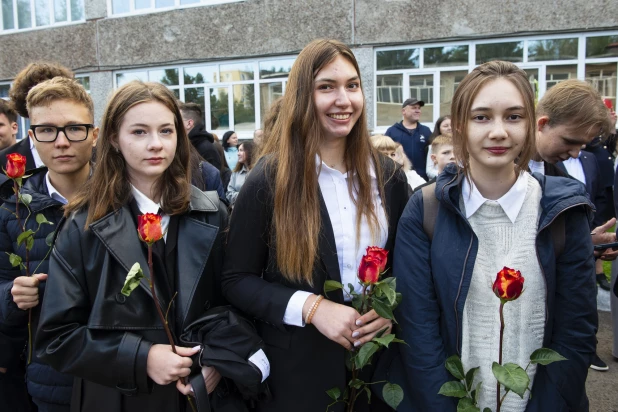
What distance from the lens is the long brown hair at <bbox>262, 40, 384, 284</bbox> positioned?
1.79 m

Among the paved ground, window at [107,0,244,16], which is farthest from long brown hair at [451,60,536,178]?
window at [107,0,244,16]

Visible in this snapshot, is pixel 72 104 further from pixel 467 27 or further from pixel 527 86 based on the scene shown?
pixel 467 27

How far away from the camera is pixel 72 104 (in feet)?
7.43

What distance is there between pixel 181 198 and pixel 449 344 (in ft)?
3.68

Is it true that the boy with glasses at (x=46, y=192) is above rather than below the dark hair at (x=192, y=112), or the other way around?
below

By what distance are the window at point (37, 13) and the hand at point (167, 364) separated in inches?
598

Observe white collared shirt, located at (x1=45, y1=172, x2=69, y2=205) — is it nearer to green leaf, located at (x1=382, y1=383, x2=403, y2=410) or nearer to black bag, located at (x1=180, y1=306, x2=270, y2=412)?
black bag, located at (x1=180, y1=306, x2=270, y2=412)

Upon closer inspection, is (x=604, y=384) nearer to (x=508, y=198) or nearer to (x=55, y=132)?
(x=508, y=198)

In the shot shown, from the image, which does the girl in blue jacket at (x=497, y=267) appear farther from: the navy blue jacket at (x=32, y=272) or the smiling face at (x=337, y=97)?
the navy blue jacket at (x=32, y=272)

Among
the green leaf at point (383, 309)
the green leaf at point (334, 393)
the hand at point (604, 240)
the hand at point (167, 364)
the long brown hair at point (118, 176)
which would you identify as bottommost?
the green leaf at point (334, 393)

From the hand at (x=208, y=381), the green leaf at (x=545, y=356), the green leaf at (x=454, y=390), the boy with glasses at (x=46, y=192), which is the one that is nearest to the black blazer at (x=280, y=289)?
the hand at (x=208, y=381)

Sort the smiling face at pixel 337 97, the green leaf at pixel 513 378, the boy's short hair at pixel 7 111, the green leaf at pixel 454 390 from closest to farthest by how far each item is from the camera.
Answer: the green leaf at pixel 513 378
the green leaf at pixel 454 390
the smiling face at pixel 337 97
the boy's short hair at pixel 7 111

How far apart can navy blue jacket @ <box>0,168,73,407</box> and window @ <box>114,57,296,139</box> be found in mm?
10984

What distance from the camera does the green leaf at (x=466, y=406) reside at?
4.81 feet
